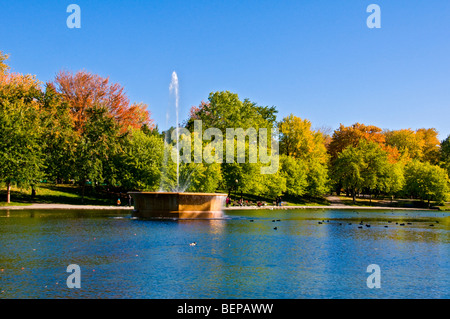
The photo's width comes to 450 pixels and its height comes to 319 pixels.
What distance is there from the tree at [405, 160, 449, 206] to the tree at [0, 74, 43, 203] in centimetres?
6994

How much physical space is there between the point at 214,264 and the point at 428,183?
83.1 metres

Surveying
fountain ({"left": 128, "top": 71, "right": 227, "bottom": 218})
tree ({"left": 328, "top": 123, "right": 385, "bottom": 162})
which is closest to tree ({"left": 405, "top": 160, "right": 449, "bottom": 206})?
tree ({"left": 328, "top": 123, "right": 385, "bottom": 162})

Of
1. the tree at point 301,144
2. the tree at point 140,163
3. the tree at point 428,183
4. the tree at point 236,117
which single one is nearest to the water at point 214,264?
the tree at point 140,163

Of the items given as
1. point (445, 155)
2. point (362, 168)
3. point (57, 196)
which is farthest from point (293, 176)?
point (445, 155)

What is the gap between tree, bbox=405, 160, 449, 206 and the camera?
293ft

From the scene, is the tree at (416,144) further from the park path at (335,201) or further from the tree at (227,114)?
the tree at (227,114)

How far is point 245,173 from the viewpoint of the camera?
222ft

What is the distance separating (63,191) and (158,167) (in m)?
16.0

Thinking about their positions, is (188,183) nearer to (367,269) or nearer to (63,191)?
(63,191)

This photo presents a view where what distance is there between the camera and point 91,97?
3000 inches

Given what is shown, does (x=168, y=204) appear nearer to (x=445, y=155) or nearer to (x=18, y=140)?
Result: (x=18, y=140)

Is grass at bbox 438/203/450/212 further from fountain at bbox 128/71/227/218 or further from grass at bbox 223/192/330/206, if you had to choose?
fountain at bbox 128/71/227/218

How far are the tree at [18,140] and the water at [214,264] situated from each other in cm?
2566

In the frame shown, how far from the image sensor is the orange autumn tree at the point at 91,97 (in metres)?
72.7
